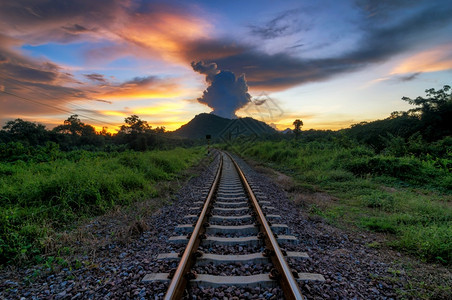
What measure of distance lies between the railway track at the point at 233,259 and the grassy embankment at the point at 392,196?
2.09 metres

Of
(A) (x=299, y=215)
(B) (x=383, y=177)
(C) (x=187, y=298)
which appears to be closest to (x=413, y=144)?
(B) (x=383, y=177)

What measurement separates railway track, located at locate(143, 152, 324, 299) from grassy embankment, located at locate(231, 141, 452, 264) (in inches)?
82.2

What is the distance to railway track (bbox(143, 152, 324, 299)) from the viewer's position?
8.13 ft

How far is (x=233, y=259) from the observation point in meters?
3.04

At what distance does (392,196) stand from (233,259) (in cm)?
612

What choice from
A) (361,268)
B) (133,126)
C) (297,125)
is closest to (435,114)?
(297,125)

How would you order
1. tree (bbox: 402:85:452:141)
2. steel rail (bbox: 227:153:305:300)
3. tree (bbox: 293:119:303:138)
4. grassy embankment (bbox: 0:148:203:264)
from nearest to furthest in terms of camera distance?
steel rail (bbox: 227:153:305:300) < grassy embankment (bbox: 0:148:203:264) < tree (bbox: 402:85:452:141) < tree (bbox: 293:119:303:138)

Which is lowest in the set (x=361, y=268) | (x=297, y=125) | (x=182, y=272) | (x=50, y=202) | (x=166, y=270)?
(x=361, y=268)

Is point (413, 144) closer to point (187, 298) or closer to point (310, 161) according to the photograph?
point (310, 161)

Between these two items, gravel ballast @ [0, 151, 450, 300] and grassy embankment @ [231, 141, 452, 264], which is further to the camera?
grassy embankment @ [231, 141, 452, 264]

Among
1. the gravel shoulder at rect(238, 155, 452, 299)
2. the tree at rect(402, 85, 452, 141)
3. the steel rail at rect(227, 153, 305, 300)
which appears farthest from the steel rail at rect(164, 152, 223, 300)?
the tree at rect(402, 85, 452, 141)

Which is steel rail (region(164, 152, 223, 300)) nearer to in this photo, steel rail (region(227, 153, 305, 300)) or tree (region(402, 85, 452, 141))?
steel rail (region(227, 153, 305, 300))

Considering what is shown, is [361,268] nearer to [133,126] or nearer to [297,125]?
[297,125]

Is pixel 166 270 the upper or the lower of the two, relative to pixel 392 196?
upper
